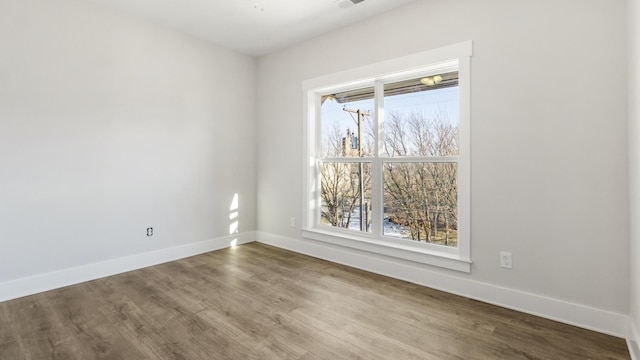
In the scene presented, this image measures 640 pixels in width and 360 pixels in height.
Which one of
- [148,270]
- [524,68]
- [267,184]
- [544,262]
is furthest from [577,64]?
[148,270]

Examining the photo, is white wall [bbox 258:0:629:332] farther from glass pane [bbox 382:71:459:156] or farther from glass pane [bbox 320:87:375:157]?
glass pane [bbox 320:87:375:157]

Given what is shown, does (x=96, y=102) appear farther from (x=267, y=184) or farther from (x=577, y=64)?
(x=577, y=64)

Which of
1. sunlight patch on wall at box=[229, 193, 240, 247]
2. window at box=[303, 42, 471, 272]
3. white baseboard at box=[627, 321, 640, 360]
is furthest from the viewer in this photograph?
sunlight patch on wall at box=[229, 193, 240, 247]

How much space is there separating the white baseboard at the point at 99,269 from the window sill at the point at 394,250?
137 centimetres

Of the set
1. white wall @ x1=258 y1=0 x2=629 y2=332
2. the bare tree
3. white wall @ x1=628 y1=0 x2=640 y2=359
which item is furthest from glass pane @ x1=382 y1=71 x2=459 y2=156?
white wall @ x1=628 y1=0 x2=640 y2=359

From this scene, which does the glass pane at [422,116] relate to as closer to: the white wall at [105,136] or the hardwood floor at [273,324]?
the hardwood floor at [273,324]

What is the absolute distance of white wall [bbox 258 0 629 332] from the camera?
6.68 ft

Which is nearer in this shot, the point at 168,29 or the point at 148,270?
the point at 148,270

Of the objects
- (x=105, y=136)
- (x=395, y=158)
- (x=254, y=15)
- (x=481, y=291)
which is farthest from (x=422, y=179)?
(x=105, y=136)

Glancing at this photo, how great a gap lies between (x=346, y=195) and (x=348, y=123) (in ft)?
2.88

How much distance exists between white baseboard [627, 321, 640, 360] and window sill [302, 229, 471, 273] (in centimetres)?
99

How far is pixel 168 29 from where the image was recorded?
3.56 m

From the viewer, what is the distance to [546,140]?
2.25 m

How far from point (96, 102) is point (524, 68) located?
392cm
